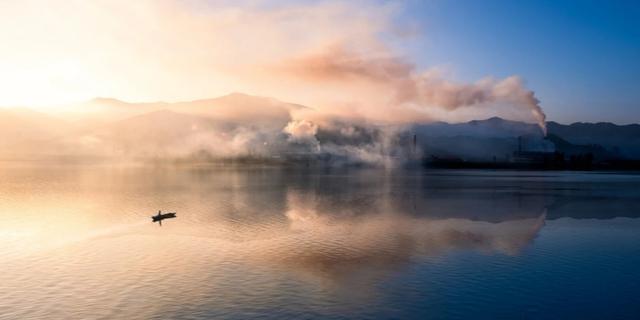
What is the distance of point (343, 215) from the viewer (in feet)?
304

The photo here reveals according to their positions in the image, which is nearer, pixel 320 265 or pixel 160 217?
pixel 320 265

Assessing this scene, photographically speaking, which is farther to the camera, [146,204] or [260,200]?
[260,200]

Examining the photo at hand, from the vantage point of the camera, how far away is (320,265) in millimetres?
49531

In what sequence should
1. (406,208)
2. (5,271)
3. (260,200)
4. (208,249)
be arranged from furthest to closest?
1. (260,200)
2. (406,208)
3. (208,249)
4. (5,271)

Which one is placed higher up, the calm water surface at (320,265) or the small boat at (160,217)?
the small boat at (160,217)

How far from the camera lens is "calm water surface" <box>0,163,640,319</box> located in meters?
36.2

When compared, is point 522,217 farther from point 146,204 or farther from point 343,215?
point 146,204

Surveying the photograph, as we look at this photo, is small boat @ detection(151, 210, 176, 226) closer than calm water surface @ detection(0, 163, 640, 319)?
No

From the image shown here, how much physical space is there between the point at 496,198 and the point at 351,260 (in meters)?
93.4

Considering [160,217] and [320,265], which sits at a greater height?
[160,217]

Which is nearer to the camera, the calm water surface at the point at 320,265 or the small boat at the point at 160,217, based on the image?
the calm water surface at the point at 320,265

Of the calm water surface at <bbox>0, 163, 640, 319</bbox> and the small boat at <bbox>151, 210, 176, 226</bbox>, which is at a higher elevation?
the small boat at <bbox>151, 210, 176, 226</bbox>

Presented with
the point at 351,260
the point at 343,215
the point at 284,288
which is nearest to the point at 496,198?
the point at 343,215

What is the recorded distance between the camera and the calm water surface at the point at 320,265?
36250 mm
